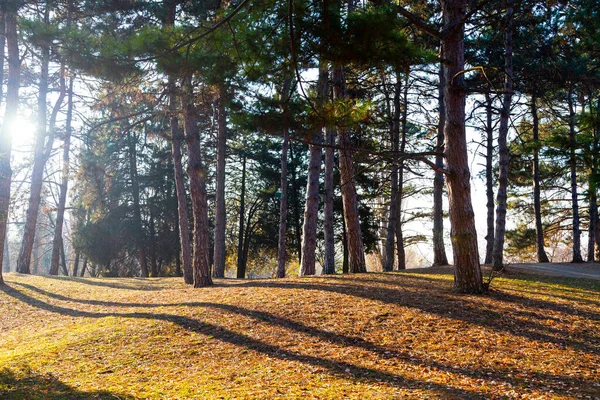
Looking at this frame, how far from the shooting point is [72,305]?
→ 9.93 meters

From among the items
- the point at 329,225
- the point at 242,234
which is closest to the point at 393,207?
the point at 329,225

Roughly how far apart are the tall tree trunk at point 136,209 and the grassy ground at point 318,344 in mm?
13282

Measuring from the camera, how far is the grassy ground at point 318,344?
4.79m

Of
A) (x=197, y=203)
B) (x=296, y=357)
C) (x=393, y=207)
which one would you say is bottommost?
(x=296, y=357)

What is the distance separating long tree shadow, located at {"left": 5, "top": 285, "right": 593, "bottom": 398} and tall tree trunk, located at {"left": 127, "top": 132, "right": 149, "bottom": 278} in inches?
571

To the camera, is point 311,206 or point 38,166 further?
point 38,166

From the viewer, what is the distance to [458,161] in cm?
762

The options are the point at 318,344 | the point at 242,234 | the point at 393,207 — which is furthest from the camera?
the point at 242,234

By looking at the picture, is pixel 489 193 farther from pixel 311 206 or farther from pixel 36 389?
pixel 36 389

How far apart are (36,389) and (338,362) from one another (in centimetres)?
341

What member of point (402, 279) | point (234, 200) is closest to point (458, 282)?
point (402, 279)

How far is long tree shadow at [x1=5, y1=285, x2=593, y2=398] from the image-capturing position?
475cm

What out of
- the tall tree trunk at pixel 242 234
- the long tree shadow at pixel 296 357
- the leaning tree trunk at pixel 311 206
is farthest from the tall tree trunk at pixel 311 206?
the tall tree trunk at pixel 242 234

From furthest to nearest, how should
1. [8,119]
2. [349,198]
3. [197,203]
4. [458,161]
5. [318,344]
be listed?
[8,119], [349,198], [197,203], [458,161], [318,344]
